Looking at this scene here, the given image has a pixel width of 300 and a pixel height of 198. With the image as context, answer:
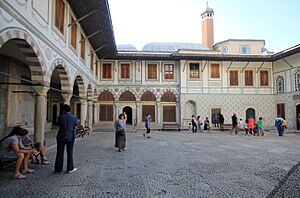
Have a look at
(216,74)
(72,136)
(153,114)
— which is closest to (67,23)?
(72,136)

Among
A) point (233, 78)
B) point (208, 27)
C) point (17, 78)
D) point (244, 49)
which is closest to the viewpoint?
point (17, 78)

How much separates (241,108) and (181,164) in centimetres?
1622

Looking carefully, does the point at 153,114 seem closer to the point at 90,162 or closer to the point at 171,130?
the point at 171,130

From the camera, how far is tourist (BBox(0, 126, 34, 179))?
405 centimetres

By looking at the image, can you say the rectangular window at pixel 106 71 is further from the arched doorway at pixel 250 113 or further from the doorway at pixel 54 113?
the arched doorway at pixel 250 113

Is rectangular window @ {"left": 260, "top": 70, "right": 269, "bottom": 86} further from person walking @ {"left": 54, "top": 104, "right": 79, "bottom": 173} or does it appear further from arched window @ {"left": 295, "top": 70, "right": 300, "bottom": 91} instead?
person walking @ {"left": 54, "top": 104, "right": 79, "bottom": 173}

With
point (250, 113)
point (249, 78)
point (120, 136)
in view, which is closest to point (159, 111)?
point (250, 113)

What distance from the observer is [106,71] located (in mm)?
19422

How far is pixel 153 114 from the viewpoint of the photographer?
Result: 19375 millimetres

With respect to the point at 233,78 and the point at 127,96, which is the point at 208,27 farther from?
the point at 127,96

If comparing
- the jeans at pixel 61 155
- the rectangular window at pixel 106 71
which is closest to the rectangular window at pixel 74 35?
the jeans at pixel 61 155

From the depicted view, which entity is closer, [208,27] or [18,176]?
[18,176]

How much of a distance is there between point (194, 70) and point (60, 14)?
550 inches

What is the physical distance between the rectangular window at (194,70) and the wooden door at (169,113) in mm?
3634
